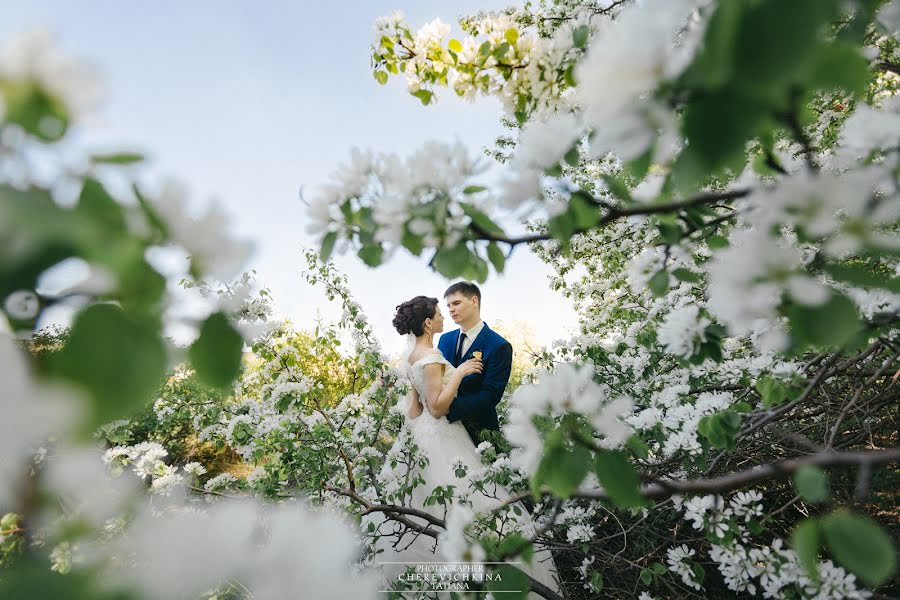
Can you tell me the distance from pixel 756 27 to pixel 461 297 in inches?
140

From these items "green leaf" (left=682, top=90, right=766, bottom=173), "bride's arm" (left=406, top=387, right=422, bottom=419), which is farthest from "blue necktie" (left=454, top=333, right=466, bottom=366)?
"green leaf" (left=682, top=90, right=766, bottom=173)

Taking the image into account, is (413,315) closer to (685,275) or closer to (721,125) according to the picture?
(685,275)

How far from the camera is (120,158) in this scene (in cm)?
41

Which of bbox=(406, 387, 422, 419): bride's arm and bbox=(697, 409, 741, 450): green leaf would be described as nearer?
bbox=(697, 409, 741, 450): green leaf

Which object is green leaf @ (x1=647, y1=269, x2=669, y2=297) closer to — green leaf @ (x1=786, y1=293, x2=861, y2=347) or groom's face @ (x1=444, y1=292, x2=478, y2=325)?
green leaf @ (x1=786, y1=293, x2=861, y2=347)

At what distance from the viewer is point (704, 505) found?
1.50m

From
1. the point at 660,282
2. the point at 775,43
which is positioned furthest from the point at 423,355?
the point at 775,43

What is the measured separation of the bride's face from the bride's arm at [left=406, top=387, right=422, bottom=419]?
0.58 m

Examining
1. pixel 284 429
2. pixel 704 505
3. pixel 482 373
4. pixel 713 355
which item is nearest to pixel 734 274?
pixel 713 355

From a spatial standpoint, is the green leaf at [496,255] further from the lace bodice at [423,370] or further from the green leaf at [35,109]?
the lace bodice at [423,370]

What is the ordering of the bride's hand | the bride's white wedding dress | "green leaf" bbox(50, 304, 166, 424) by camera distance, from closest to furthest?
1. "green leaf" bbox(50, 304, 166, 424)
2. the bride's white wedding dress
3. the bride's hand

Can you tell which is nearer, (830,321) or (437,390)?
(830,321)

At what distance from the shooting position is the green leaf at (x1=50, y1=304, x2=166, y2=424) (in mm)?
328

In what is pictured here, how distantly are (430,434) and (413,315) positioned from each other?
0.99 metres
